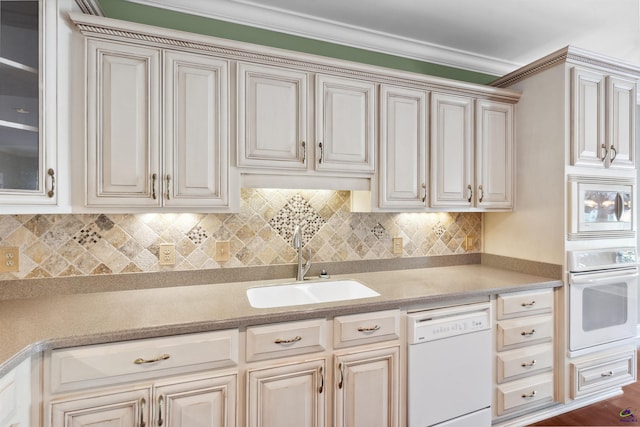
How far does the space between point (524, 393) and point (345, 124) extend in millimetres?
1995

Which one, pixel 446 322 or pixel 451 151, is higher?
pixel 451 151

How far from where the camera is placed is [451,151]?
7.45 ft

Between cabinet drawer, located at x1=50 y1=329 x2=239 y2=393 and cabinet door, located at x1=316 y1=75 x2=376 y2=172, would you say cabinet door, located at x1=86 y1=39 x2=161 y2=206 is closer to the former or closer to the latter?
cabinet drawer, located at x1=50 y1=329 x2=239 y2=393

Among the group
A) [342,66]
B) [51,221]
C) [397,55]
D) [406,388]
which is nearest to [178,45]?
[342,66]

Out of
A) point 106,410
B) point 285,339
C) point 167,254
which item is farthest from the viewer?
point 167,254

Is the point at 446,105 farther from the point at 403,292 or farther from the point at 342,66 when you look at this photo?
the point at 403,292

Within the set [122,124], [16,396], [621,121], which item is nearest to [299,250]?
[122,124]

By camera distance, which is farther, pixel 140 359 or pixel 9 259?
pixel 9 259

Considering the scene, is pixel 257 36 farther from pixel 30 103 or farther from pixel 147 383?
pixel 147 383

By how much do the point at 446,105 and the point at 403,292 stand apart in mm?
1285

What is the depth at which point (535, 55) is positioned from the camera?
9.08ft

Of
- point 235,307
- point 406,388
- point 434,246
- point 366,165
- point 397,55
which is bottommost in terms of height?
point 406,388

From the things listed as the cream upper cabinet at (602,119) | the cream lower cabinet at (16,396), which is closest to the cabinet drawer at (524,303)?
the cream upper cabinet at (602,119)

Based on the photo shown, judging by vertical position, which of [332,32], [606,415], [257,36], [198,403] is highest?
[332,32]
